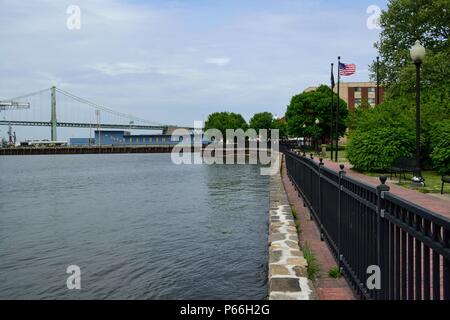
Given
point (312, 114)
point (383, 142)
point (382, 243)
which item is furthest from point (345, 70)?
point (312, 114)

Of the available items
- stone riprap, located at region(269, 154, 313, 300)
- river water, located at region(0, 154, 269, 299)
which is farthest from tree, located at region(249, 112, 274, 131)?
stone riprap, located at region(269, 154, 313, 300)

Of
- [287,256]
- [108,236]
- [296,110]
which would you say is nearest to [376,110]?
[108,236]

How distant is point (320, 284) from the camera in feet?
17.5

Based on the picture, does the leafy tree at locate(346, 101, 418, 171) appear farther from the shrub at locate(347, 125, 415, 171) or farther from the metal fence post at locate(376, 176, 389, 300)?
the metal fence post at locate(376, 176, 389, 300)

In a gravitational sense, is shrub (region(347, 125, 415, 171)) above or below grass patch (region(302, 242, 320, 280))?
above

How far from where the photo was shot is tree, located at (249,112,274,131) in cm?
11775

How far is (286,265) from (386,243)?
2.14m

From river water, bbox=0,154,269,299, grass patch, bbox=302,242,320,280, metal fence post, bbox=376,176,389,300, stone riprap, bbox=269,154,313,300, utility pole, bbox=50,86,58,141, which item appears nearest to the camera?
metal fence post, bbox=376,176,389,300

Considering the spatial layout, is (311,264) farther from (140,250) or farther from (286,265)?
(140,250)

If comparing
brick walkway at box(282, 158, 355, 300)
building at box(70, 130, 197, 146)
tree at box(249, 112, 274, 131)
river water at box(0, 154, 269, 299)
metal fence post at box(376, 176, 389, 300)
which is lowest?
river water at box(0, 154, 269, 299)

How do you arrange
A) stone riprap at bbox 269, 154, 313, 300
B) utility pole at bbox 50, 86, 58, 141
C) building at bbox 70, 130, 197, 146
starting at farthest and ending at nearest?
building at bbox 70, 130, 197, 146 < utility pole at bbox 50, 86, 58, 141 < stone riprap at bbox 269, 154, 313, 300

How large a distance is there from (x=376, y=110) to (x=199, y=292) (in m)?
20.9

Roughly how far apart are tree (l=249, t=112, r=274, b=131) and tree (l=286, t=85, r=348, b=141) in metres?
47.8
